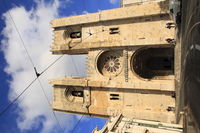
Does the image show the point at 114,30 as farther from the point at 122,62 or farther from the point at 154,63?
the point at 154,63

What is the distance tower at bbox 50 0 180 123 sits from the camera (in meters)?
21.3

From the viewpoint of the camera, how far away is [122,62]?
24.5m

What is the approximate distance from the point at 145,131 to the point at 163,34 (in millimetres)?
9050

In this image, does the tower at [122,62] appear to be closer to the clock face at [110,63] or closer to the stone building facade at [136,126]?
the clock face at [110,63]

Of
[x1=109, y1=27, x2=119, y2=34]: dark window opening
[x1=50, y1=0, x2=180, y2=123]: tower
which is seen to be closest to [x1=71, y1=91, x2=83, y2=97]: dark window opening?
[x1=50, y1=0, x2=180, y2=123]: tower

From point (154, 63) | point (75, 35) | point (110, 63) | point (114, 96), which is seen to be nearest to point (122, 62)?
point (110, 63)

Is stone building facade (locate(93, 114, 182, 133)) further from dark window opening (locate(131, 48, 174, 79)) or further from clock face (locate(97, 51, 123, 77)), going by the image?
clock face (locate(97, 51, 123, 77))

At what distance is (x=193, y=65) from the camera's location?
1302 centimetres

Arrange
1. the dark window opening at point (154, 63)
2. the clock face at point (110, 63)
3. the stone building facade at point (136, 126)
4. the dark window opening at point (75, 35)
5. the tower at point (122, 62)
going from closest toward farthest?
the stone building facade at point (136, 126)
the tower at point (122, 62)
the dark window opening at point (154, 63)
the clock face at point (110, 63)
the dark window opening at point (75, 35)

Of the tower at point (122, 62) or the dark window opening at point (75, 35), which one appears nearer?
the tower at point (122, 62)

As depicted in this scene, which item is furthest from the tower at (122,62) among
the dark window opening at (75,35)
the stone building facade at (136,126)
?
the stone building facade at (136,126)

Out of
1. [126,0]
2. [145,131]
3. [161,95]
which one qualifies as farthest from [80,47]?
[126,0]

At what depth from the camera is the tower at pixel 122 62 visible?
21.3 metres

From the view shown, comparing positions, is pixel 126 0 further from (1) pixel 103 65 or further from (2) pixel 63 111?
(2) pixel 63 111
